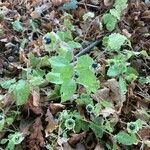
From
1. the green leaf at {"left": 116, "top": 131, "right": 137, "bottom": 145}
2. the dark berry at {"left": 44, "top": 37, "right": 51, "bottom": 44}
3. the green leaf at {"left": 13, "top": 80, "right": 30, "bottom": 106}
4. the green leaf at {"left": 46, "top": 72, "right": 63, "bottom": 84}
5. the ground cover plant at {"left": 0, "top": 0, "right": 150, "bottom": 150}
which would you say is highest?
the dark berry at {"left": 44, "top": 37, "right": 51, "bottom": 44}

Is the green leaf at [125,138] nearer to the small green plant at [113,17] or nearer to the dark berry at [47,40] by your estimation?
the dark berry at [47,40]

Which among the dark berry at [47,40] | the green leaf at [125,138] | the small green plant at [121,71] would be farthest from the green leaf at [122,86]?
the dark berry at [47,40]

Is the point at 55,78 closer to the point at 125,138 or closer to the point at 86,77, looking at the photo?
the point at 86,77

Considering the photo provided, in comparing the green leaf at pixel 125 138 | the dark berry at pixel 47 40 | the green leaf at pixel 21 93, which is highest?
the dark berry at pixel 47 40

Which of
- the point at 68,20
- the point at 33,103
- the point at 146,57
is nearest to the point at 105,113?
the point at 33,103

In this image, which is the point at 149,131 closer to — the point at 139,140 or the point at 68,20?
the point at 139,140

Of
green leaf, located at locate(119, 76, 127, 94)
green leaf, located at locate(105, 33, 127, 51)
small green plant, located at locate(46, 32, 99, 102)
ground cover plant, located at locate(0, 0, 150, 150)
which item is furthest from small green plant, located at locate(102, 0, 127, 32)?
small green plant, located at locate(46, 32, 99, 102)

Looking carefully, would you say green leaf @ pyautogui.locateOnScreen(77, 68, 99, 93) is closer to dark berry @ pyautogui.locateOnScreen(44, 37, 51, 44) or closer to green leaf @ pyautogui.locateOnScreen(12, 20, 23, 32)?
dark berry @ pyautogui.locateOnScreen(44, 37, 51, 44)
